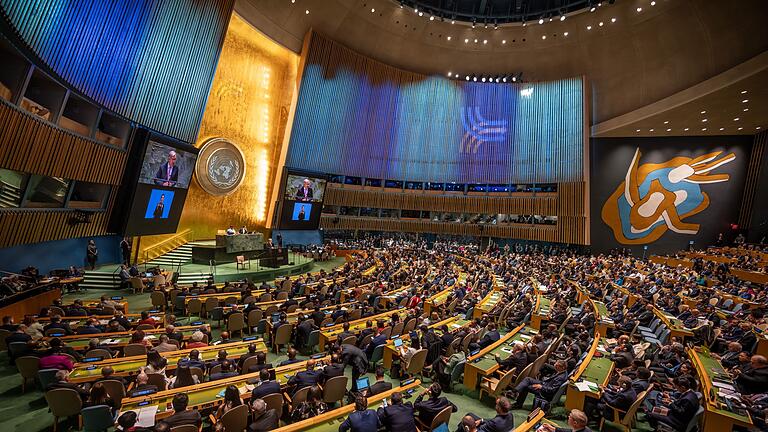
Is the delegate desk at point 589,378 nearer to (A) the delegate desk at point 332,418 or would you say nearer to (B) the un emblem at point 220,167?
(A) the delegate desk at point 332,418

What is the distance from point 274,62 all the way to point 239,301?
681 inches

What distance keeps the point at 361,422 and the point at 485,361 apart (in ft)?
11.5

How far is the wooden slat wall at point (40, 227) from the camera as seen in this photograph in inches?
372

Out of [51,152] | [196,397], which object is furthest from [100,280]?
[196,397]

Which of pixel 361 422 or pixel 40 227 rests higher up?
pixel 40 227

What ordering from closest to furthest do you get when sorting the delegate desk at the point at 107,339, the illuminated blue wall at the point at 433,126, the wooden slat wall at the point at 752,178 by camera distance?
the delegate desk at the point at 107,339 < the wooden slat wall at the point at 752,178 < the illuminated blue wall at the point at 433,126

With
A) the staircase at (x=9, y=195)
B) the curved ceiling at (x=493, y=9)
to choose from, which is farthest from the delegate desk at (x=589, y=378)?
the curved ceiling at (x=493, y=9)

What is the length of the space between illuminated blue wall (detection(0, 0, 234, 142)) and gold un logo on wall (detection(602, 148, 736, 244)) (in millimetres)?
27353

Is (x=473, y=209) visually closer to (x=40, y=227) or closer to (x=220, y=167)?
(x=220, y=167)

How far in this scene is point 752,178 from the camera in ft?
73.6

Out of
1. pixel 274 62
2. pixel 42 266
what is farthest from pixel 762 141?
pixel 42 266

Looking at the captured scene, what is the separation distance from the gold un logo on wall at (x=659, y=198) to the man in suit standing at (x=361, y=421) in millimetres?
27602

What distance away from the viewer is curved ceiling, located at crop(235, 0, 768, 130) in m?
18.6

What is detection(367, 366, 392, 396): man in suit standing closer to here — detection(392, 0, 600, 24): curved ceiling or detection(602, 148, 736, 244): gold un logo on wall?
detection(392, 0, 600, 24): curved ceiling
